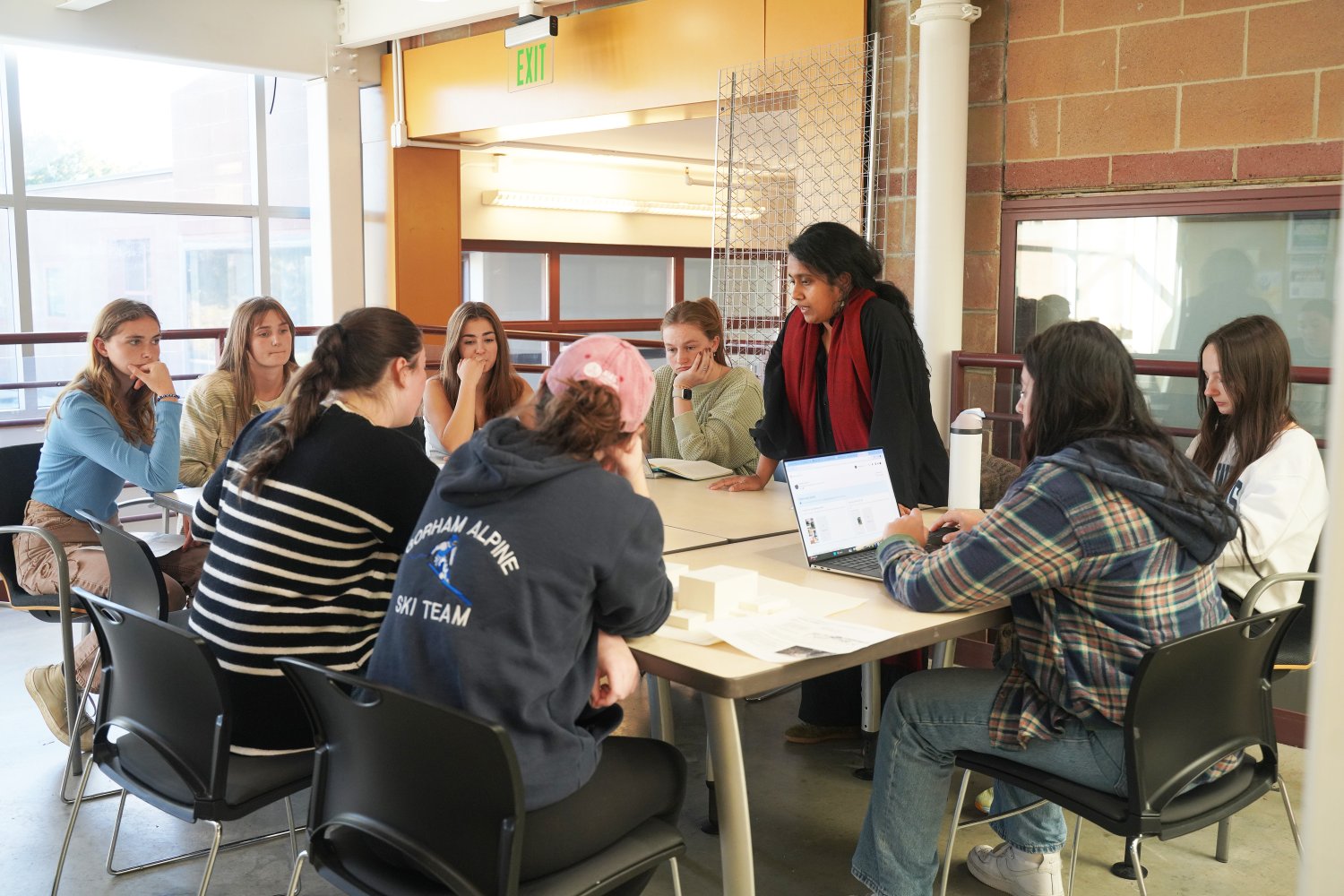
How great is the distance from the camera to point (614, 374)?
1754 millimetres

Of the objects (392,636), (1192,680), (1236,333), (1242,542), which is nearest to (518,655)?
(392,636)

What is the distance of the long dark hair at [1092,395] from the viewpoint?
198 cm

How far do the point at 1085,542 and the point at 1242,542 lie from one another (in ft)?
2.58

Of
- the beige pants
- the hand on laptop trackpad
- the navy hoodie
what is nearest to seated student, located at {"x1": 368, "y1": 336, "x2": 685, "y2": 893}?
the navy hoodie

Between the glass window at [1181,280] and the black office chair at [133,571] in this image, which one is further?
the glass window at [1181,280]

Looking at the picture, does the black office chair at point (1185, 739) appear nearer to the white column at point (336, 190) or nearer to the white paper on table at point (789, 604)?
the white paper on table at point (789, 604)

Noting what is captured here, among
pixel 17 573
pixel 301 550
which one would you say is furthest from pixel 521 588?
pixel 17 573

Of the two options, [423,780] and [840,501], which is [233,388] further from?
[423,780]

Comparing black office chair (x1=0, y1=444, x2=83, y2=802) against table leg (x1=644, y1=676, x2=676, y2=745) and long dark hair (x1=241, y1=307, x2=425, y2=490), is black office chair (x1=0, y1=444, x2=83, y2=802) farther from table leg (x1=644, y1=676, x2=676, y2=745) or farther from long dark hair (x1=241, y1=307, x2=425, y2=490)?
table leg (x1=644, y1=676, x2=676, y2=745)

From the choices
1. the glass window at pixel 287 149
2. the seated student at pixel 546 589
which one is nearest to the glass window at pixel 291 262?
the glass window at pixel 287 149

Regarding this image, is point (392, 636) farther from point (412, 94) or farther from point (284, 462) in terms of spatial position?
point (412, 94)

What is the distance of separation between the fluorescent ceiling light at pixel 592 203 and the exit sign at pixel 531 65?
3598 millimetres

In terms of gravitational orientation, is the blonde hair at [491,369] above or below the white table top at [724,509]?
above

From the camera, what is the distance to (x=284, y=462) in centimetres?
200
